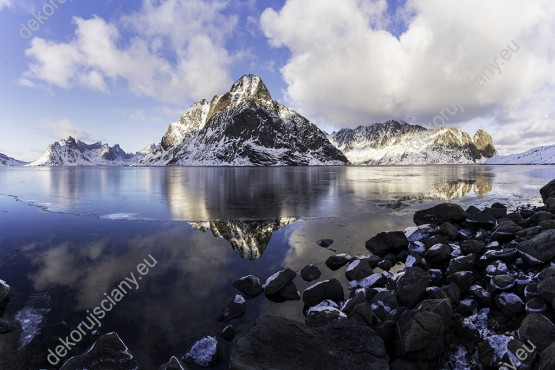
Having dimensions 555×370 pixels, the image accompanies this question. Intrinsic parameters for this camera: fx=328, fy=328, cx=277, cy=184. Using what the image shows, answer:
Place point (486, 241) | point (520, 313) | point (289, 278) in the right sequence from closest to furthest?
point (520, 313)
point (289, 278)
point (486, 241)

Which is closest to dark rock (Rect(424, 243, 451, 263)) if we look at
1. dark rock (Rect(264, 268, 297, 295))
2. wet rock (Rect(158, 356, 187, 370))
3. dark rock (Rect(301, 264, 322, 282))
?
dark rock (Rect(301, 264, 322, 282))

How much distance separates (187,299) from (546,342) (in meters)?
11.8

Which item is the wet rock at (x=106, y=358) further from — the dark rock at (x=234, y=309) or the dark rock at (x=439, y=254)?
the dark rock at (x=439, y=254)

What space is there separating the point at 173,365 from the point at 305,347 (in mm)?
3692

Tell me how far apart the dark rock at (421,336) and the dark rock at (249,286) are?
6083 millimetres

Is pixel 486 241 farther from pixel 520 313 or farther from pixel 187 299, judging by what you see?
pixel 187 299

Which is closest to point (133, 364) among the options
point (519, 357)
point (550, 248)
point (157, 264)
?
point (157, 264)

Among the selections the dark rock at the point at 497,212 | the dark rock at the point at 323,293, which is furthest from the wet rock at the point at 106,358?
the dark rock at the point at 497,212

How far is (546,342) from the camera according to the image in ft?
29.1

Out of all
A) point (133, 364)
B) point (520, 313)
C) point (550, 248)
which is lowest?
point (133, 364)

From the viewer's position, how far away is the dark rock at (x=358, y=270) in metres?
15.1

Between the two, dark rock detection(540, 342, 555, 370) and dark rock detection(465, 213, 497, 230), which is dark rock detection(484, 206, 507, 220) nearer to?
dark rock detection(465, 213, 497, 230)

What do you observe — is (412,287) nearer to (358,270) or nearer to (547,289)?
(358,270)

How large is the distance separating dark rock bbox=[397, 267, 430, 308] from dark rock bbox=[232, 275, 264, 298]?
224 inches
